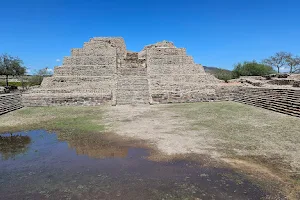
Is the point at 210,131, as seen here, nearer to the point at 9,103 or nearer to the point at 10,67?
the point at 9,103

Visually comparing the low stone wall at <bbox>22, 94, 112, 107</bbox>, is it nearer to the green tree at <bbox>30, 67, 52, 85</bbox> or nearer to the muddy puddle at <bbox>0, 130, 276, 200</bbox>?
the muddy puddle at <bbox>0, 130, 276, 200</bbox>

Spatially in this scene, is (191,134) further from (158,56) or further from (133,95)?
(158,56)

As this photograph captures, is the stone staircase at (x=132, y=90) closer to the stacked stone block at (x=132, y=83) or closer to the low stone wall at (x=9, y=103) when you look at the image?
the stacked stone block at (x=132, y=83)

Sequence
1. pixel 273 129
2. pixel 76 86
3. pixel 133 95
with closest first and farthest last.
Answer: pixel 273 129
pixel 133 95
pixel 76 86

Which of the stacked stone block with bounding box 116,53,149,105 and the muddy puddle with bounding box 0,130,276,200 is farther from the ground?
the stacked stone block with bounding box 116,53,149,105

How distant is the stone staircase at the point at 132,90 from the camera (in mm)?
15586

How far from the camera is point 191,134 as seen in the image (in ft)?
25.3

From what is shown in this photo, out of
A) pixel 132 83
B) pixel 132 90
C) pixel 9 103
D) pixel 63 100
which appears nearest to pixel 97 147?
pixel 63 100

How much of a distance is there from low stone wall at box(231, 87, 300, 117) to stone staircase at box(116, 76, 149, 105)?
255 inches

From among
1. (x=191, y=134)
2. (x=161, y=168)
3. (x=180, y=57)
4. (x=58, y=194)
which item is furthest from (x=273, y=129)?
(x=180, y=57)

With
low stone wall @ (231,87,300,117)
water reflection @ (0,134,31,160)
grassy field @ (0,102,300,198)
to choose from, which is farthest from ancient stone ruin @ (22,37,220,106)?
water reflection @ (0,134,31,160)

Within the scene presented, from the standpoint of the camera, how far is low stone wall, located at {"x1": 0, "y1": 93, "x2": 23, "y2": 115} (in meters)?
12.6

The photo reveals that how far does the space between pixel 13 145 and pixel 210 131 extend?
6252 millimetres

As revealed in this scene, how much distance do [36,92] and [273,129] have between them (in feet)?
48.7
